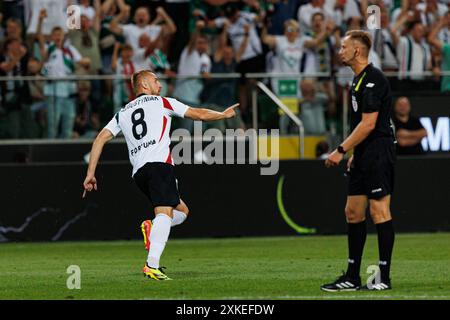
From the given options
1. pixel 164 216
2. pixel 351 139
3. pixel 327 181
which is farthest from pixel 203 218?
pixel 351 139

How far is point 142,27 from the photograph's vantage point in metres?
20.1

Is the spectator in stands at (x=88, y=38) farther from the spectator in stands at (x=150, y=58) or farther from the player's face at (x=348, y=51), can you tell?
the player's face at (x=348, y=51)

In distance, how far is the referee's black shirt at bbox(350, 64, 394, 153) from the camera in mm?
10703

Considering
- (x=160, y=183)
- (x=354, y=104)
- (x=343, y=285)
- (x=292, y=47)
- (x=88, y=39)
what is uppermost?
(x=88, y=39)

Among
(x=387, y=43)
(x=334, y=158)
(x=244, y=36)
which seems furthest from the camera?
(x=387, y=43)

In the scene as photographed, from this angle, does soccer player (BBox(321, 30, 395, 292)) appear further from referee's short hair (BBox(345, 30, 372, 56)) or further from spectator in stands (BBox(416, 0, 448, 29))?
spectator in stands (BBox(416, 0, 448, 29))

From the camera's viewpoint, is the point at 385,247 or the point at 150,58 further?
the point at 150,58

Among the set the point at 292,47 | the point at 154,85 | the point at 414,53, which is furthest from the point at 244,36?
the point at 154,85

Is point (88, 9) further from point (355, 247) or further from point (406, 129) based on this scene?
point (355, 247)

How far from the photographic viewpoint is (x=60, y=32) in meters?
19.6

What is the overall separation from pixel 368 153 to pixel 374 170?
17cm

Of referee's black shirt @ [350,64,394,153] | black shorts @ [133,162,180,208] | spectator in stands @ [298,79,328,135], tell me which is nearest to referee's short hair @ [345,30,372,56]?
referee's black shirt @ [350,64,394,153]

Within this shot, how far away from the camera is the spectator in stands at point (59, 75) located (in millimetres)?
18781
